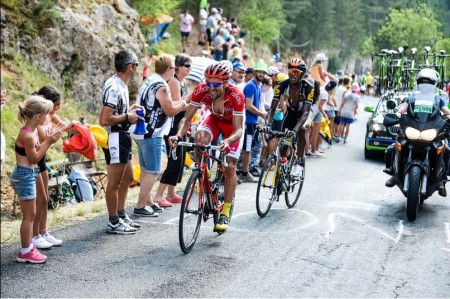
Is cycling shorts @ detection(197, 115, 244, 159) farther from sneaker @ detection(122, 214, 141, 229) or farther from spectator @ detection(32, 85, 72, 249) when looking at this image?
spectator @ detection(32, 85, 72, 249)

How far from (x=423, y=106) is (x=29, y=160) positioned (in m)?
5.85

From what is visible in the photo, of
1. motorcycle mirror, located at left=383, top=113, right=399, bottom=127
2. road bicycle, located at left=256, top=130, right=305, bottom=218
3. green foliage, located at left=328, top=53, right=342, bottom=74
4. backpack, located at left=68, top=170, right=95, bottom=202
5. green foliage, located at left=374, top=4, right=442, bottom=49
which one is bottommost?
backpack, located at left=68, top=170, right=95, bottom=202

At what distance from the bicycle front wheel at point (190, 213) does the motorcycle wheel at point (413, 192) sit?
326 centimetres

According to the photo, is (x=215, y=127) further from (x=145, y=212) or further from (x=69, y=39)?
(x=69, y=39)

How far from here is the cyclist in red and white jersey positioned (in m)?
8.02

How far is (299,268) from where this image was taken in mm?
7191

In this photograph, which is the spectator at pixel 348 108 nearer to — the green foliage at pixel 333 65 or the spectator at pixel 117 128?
the spectator at pixel 117 128

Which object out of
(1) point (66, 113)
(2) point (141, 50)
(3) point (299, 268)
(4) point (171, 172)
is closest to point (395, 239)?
(3) point (299, 268)

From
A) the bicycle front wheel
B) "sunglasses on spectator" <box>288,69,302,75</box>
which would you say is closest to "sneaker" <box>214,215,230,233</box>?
the bicycle front wheel

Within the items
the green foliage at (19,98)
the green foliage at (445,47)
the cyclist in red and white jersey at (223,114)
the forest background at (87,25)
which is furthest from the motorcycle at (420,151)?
the green foliage at (445,47)

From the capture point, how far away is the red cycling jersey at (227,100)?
8148mm

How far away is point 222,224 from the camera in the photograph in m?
8.25

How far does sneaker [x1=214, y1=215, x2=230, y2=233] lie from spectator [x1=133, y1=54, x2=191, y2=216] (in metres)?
1.45

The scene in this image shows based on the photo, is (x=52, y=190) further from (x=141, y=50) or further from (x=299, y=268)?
(x=141, y=50)
